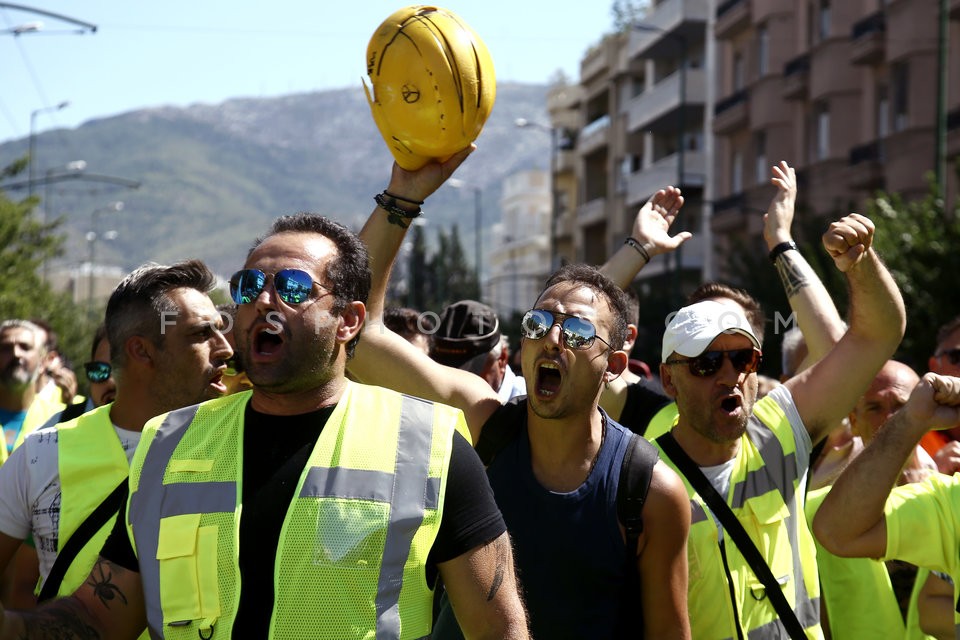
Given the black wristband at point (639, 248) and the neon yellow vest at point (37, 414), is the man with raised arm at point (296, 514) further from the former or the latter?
the neon yellow vest at point (37, 414)

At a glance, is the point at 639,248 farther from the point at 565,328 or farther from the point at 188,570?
the point at 188,570

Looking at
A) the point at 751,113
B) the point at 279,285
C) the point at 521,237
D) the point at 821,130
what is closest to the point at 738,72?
the point at 751,113

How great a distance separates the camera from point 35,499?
15.0ft

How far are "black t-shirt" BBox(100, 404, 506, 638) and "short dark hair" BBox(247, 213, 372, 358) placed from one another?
1.13 ft

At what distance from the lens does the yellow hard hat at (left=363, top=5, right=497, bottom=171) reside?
458 cm

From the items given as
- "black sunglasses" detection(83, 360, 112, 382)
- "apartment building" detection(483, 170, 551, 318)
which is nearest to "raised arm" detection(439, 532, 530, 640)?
"black sunglasses" detection(83, 360, 112, 382)

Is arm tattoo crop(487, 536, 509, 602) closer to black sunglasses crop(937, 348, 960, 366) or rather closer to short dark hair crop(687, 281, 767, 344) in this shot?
short dark hair crop(687, 281, 767, 344)

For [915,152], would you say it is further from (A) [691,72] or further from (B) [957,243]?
(A) [691,72]

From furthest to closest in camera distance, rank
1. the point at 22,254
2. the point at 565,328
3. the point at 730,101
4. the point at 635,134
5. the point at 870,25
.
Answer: the point at 635,134, the point at 730,101, the point at 870,25, the point at 22,254, the point at 565,328

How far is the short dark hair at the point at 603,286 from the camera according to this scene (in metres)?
4.57

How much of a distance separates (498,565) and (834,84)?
1278 inches

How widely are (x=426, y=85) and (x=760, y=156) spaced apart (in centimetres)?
3726

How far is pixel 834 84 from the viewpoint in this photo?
34062 millimetres

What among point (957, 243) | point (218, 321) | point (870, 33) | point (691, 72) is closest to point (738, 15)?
point (691, 72)
